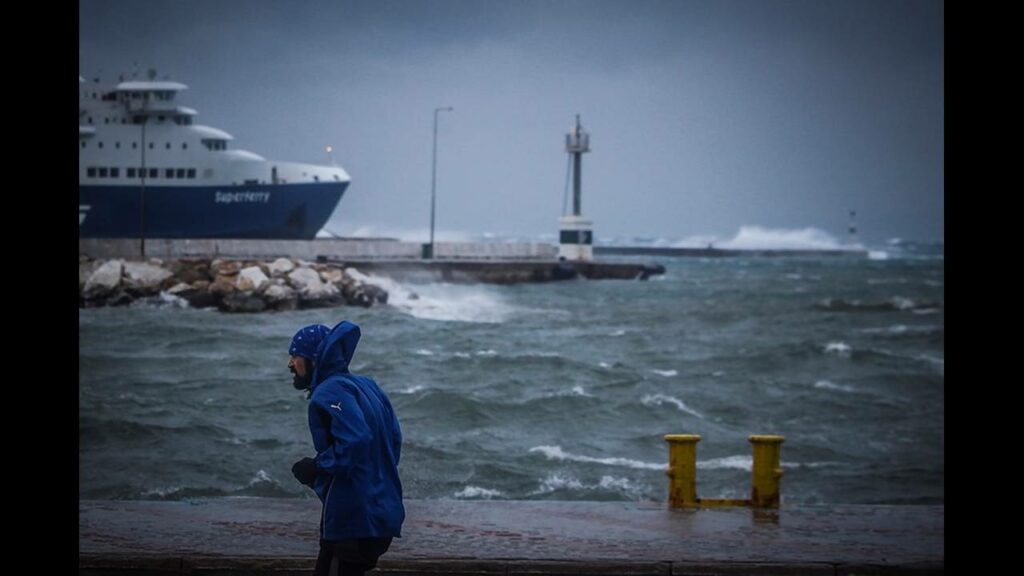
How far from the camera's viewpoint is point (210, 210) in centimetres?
4812

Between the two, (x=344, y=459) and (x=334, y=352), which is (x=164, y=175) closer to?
(x=334, y=352)

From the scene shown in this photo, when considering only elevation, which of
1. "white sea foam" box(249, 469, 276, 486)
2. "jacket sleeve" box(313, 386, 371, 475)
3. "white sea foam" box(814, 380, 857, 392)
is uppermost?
"jacket sleeve" box(313, 386, 371, 475)

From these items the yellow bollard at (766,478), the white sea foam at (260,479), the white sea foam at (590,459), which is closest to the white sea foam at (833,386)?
the white sea foam at (590,459)

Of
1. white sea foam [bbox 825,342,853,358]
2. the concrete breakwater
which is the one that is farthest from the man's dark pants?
the concrete breakwater

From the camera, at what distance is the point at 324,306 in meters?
36.1

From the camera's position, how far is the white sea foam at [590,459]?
1680cm

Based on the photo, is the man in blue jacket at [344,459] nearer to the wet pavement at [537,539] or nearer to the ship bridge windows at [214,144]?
the wet pavement at [537,539]

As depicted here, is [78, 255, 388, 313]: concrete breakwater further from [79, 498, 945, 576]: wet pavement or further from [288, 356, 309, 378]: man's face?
[288, 356, 309, 378]: man's face

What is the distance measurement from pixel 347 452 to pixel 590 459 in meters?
12.9

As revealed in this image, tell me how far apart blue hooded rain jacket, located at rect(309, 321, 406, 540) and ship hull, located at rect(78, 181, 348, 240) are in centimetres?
4177

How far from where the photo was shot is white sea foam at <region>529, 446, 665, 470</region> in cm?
1680

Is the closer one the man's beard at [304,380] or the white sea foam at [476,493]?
the man's beard at [304,380]

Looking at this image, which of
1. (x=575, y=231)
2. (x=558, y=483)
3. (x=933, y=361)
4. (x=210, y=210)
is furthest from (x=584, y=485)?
(x=575, y=231)
